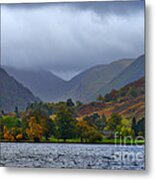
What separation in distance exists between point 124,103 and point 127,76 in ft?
0.42

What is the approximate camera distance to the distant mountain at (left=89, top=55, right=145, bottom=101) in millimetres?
2719

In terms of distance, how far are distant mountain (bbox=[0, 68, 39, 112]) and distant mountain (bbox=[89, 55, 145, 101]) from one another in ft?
1.08

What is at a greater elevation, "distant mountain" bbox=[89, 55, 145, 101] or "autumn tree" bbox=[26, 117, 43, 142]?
"distant mountain" bbox=[89, 55, 145, 101]

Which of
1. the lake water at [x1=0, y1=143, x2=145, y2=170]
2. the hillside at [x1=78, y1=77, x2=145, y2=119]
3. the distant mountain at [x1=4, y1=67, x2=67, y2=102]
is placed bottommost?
the lake water at [x1=0, y1=143, x2=145, y2=170]

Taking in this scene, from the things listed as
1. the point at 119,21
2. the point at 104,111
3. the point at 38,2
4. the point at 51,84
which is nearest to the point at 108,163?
the point at 104,111

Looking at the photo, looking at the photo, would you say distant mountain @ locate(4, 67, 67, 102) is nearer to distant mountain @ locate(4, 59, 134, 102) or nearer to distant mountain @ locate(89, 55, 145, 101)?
distant mountain @ locate(4, 59, 134, 102)

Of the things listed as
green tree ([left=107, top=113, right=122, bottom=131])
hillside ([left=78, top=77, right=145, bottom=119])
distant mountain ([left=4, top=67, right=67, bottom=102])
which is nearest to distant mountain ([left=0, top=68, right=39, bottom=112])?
distant mountain ([left=4, top=67, right=67, bottom=102])

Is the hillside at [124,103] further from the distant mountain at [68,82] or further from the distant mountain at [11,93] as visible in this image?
the distant mountain at [11,93]

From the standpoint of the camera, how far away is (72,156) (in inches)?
109

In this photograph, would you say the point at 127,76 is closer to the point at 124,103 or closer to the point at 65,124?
the point at 124,103

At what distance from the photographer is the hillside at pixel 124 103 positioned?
2717 millimetres

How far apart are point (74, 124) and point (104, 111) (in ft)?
0.51

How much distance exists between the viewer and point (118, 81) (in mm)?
2764

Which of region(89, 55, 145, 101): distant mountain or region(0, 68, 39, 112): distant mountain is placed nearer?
region(89, 55, 145, 101): distant mountain
